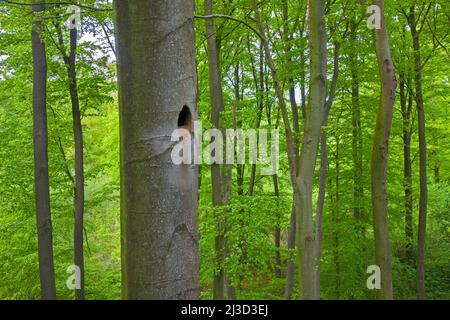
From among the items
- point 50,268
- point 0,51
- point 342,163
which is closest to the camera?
point 50,268

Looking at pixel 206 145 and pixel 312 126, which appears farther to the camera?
pixel 206 145

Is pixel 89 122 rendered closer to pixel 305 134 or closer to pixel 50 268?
pixel 50 268

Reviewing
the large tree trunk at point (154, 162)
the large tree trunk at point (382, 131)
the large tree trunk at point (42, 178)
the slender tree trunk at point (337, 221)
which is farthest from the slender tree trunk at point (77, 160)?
the large tree trunk at point (154, 162)

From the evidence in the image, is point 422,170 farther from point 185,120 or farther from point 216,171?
point 185,120

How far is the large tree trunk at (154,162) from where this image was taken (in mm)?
1146

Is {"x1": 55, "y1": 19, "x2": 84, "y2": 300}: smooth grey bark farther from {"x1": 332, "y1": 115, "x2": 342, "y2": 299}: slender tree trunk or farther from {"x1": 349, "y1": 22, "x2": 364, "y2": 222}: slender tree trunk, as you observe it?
{"x1": 349, "y1": 22, "x2": 364, "y2": 222}: slender tree trunk

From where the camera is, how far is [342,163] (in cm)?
1288

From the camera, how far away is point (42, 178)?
8.74 meters

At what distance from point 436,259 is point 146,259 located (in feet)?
50.9

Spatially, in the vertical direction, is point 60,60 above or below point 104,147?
above

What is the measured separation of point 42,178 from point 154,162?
27.6ft

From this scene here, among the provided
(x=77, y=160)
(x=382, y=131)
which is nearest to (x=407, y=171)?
(x=382, y=131)
